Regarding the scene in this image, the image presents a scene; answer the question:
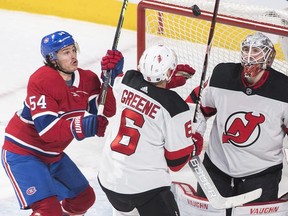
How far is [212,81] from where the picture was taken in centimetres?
314

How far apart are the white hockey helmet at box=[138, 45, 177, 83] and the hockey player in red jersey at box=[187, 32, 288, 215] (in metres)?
0.38

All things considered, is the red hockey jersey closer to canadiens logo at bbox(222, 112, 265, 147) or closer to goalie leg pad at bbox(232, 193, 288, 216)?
canadiens logo at bbox(222, 112, 265, 147)

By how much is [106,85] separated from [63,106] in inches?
7.8

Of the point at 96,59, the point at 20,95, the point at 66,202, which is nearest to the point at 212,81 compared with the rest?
the point at 66,202

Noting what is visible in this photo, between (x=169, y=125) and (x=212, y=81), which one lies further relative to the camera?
(x=212, y=81)

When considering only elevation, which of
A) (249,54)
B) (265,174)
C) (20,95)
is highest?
(249,54)

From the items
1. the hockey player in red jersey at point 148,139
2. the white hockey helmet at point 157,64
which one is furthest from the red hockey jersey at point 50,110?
the white hockey helmet at point 157,64

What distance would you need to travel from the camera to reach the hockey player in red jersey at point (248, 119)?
3.02 meters

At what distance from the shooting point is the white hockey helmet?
2.72 meters

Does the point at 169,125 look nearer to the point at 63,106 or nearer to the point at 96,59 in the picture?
the point at 63,106

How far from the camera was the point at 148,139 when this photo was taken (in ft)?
8.96

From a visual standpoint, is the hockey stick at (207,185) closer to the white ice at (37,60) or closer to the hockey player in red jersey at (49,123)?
the hockey player in red jersey at (49,123)

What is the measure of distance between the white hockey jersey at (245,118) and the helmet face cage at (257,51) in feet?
0.28

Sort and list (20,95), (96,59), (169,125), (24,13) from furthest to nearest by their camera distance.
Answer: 1. (24,13)
2. (96,59)
3. (20,95)
4. (169,125)
